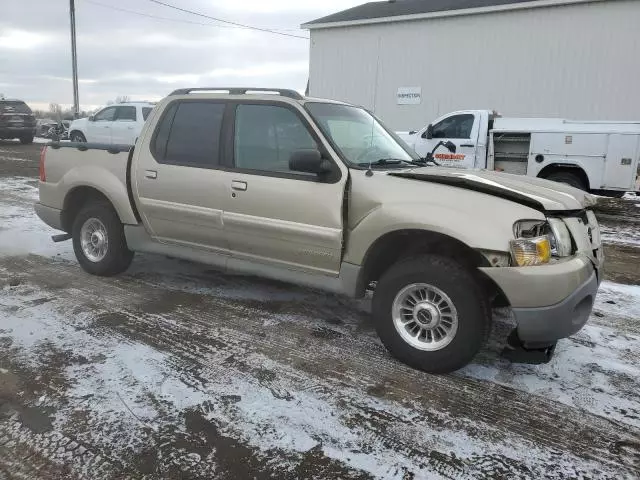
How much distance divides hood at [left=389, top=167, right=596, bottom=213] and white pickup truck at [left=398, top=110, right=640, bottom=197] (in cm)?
548

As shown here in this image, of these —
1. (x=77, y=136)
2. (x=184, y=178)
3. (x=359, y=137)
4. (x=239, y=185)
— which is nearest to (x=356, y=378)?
(x=239, y=185)

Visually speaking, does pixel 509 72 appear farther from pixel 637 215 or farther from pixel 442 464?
pixel 442 464

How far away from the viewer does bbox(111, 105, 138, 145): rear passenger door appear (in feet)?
52.6

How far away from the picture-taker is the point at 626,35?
14984 millimetres

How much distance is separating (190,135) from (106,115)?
46.0 feet

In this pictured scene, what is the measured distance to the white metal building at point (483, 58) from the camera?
1532 cm

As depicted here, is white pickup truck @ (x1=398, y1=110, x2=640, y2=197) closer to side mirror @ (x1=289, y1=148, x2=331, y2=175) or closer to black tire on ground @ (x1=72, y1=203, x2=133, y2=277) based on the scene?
black tire on ground @ (x1=72, y1=203, x2=133, y2=277)

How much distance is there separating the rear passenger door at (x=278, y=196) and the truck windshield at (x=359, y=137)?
0.51 ft

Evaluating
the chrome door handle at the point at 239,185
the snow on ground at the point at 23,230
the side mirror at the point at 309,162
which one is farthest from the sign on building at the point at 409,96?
the side mirror at the point at 309,162

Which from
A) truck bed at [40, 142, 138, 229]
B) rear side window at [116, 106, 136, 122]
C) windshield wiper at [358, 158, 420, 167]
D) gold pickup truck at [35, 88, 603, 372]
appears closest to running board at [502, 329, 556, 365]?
gold pickup truck at [35, 88, 603, 372]

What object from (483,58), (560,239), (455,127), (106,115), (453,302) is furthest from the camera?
(483,58)

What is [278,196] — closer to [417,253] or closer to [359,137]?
[359,137]

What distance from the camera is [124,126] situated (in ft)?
53.2

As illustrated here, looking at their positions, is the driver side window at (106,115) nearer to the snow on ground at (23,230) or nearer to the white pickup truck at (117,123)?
the white pickup truck at (117,123)
